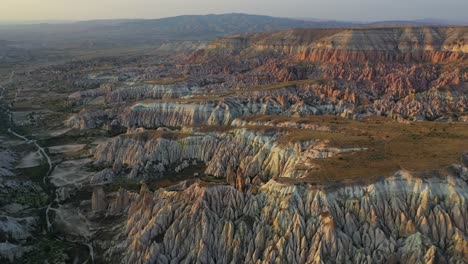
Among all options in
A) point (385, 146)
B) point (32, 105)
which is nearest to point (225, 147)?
point (385, 146)

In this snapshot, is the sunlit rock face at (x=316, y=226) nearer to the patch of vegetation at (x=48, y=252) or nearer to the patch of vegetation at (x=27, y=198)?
the patch of vegetation at (x=48, y=252)

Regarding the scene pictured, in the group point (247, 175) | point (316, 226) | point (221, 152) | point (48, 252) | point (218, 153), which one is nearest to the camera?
point (316, 226)

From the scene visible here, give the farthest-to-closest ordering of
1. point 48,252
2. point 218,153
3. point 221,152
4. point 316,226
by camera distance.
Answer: point 218,153
point 221,152
point 48,252
point 316,226

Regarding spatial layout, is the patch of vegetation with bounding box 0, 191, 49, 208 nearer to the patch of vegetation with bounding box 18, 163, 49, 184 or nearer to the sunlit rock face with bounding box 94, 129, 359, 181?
the patch of vegetation with bounding box 18, 163, 49, 184

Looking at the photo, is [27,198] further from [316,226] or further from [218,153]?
[316,226]

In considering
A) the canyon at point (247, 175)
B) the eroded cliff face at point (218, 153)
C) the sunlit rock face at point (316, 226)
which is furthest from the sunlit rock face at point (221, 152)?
the sunlit rock face at point (316, 226)

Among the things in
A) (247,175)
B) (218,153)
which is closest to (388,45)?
(218,153)

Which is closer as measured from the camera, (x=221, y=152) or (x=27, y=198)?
(x=27, y=198)
